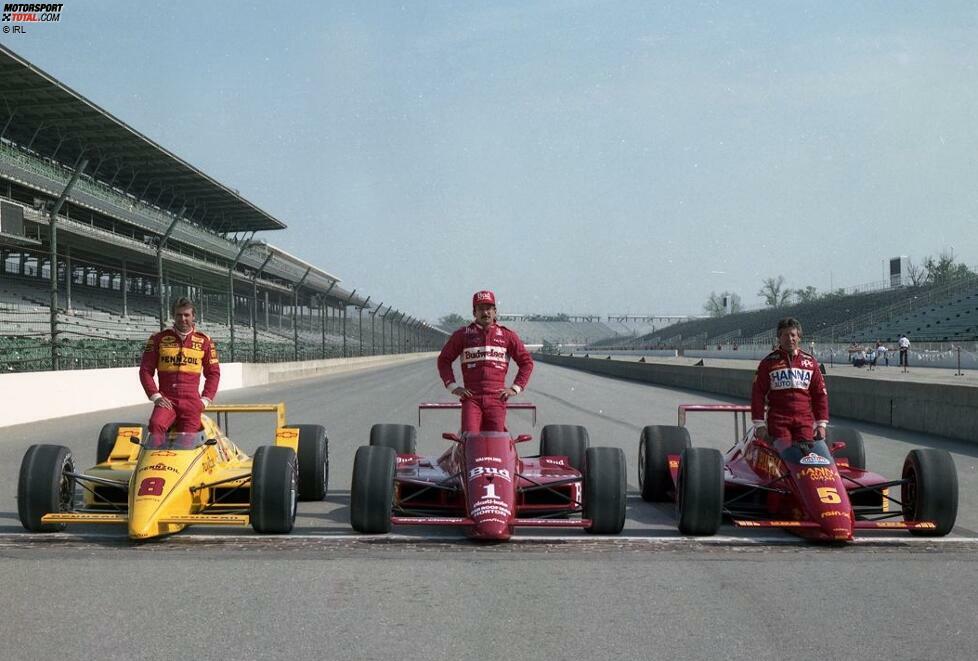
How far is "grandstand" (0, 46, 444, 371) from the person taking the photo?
771 inches

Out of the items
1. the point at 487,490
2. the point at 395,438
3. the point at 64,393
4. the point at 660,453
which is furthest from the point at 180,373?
the point at 64,393

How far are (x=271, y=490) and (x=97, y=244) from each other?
3482 cm

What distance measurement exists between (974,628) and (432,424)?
12.5 metres

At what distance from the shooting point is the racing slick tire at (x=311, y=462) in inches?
323

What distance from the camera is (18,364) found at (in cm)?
1739

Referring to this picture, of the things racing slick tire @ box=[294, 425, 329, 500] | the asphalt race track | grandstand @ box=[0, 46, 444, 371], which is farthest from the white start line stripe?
grandstand @ box=[0, 46, 444, 371]

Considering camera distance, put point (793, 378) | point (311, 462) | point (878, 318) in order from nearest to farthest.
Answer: point (793, 378) → point (311, 462) → point (878, 318)

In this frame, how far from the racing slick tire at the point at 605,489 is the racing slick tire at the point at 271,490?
203cm

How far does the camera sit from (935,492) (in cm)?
659

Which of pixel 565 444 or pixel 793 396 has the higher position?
pixel 793 396

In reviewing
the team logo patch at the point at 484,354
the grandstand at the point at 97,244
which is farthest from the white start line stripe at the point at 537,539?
the grandstand at the point at 97,244

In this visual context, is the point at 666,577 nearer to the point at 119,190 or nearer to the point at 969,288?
the point at 119,190

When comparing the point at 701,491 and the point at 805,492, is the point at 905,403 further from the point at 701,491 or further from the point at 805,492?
the point at 701,491

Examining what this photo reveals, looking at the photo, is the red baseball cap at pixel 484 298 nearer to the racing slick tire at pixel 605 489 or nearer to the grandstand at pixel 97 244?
the racing slick tire at pixel 605 489
